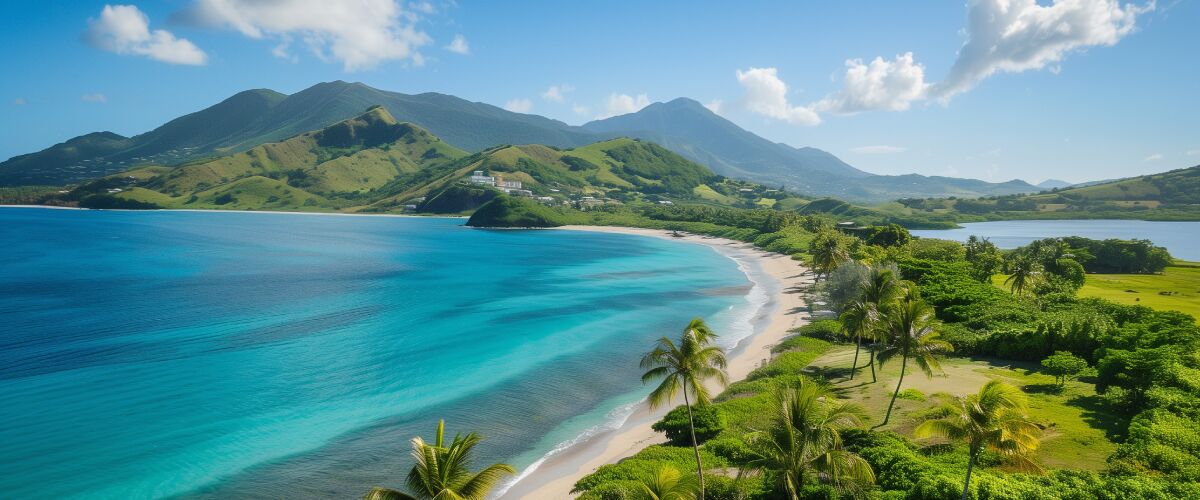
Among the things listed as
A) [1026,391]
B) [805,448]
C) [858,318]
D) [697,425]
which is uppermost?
[858,318]

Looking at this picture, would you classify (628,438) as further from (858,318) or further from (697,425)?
(858,318)

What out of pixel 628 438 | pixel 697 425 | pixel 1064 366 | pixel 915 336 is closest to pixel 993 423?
pixel 915 336

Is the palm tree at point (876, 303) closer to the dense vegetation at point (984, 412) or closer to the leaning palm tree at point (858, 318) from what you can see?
the leaning palm tree at point (858, 318)

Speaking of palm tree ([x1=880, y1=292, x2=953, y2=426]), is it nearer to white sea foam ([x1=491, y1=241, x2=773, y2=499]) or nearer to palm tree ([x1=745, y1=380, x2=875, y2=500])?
→ palm tree ([x1=745, y1=380, x2=875, y2=500])

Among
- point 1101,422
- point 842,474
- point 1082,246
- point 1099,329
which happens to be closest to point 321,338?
point 842,474

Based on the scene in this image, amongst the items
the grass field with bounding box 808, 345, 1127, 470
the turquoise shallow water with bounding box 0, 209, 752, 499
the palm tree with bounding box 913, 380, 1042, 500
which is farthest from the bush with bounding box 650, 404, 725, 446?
the palm tree with bounding box 913, 380, 1042, 500
